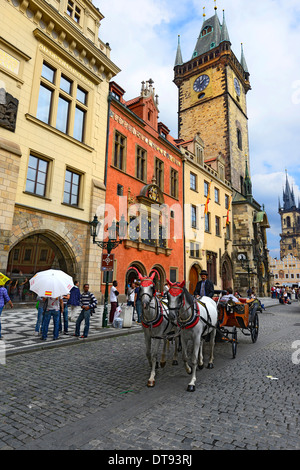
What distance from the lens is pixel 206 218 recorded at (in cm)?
3039

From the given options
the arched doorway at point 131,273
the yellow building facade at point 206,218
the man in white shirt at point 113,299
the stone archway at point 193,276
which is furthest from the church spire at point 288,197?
the man in white shirt at point 113,299

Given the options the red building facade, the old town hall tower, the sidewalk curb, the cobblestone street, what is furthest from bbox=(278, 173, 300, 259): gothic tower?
the cobblestone street

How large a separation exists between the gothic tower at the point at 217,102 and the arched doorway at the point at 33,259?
2735cm

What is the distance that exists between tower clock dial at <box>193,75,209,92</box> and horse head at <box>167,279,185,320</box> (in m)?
42.7

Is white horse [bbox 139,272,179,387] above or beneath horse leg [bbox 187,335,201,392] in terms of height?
above

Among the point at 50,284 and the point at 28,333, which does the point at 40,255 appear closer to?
the point at 28,333

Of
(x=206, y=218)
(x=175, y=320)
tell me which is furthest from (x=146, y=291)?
(x=206, y=218)

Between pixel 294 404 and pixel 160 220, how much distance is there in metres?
19.5

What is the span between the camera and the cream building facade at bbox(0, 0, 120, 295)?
13.0 metres

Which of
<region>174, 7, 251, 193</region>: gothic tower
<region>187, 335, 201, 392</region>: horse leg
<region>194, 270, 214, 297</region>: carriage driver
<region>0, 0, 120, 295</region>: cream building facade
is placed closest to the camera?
<region>187, 335, 201, 392</region>: horse leg

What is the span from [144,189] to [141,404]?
712 inches

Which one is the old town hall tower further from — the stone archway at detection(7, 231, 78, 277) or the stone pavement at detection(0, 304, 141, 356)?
the stone pavement at detection(0, 304, 141, 356)

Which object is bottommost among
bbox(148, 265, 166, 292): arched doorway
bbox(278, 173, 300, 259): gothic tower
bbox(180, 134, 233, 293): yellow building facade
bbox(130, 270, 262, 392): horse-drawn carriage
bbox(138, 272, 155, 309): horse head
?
bbox(130, 270, 262, 392): horse-drawn carriage

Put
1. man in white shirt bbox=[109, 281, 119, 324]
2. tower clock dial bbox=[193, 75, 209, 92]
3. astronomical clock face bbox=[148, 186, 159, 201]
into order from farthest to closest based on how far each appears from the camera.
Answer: tower clock dial bbox=[193, 75, 209, 92], astronomical clock face bbox=[148, 186, 159, 201], man in white shirt bbox=[109, 281, 119, 324]
